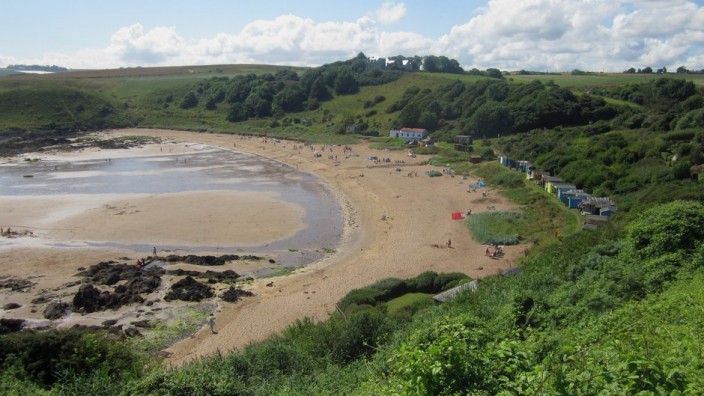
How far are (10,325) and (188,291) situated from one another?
6.84m

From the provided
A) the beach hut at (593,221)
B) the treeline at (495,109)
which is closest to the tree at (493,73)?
the treeline at (495,109)

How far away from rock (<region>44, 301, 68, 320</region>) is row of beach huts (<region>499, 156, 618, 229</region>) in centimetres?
2583

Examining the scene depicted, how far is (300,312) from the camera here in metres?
22.4

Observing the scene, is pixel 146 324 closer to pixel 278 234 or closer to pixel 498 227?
pixel 278 234

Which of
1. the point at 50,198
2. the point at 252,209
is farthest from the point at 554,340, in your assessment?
the point at 50,198

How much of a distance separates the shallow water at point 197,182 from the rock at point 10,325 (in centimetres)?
1007

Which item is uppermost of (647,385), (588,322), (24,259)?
(647,385)

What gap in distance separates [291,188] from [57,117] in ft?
201

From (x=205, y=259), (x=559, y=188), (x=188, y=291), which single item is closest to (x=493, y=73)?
(x=559, y=188)

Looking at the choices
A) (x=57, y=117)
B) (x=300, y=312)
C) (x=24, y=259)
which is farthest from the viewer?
(x=57, y=117)

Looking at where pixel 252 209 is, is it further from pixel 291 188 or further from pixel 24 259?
pixel 24 259

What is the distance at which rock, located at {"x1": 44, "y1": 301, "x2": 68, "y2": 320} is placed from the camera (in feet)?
70.7

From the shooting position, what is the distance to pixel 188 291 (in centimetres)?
2420

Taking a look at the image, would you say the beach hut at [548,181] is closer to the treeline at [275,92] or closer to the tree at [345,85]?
the treeline at [275,92]
